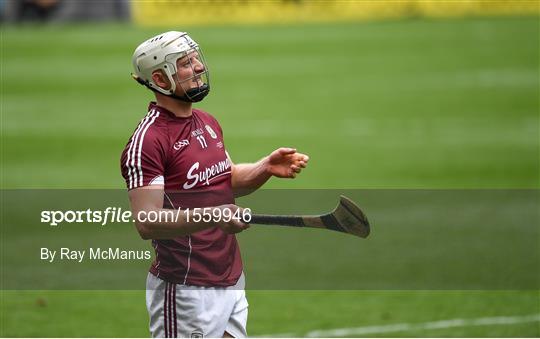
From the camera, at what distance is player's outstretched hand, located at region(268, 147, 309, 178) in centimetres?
761

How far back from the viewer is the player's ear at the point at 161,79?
731 centimetres

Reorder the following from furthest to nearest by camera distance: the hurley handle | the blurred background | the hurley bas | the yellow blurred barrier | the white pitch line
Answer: the yellow blurred barrier, the hurley bas, the blurred background, the white pitch line, the hurley handle

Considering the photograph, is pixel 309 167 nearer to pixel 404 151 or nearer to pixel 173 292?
pixel 404 151

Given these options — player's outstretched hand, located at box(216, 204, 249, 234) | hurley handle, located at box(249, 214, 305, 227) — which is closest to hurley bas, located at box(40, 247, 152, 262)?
hurley handle, located at box(249, 214, 305, 227)

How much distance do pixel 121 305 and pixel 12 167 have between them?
849 centimetres

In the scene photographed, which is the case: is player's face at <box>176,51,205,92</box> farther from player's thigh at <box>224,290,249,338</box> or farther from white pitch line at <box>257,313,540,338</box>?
white pitch line at <box>257,313,540,338</box>

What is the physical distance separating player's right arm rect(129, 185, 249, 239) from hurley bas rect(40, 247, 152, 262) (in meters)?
5.23

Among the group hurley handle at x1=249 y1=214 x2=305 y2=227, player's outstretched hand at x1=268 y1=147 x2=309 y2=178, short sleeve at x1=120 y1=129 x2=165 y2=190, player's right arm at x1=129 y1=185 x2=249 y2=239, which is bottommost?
hurley handle at x1=249 y1=214 x2=305 y2=227

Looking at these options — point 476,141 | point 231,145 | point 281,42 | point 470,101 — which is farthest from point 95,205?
point 281,42

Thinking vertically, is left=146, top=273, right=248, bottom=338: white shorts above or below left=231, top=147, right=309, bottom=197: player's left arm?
below

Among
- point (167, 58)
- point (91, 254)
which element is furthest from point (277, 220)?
point (91, 254)

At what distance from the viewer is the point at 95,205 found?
16688mm

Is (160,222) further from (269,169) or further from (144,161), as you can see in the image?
(269,169)

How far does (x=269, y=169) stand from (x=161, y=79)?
0.91m
